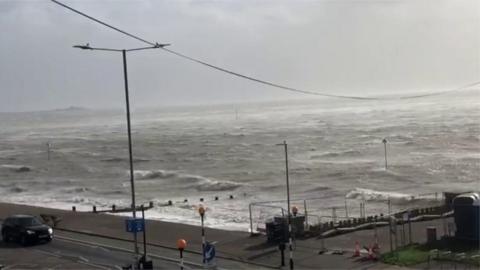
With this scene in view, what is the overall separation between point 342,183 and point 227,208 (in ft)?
55.3

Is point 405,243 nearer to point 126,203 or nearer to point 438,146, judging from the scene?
point 126,203

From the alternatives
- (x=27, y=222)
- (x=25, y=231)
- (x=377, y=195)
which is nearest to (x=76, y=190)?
(x=377, y=195)

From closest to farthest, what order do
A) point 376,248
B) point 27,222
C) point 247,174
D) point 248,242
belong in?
point 376,248
point 248,242
point 27,222
point 247,174

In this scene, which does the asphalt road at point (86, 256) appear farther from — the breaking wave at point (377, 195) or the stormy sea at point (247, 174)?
the breaking wave at point (377, 195)

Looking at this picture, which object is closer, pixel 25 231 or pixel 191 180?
pixel 25 231

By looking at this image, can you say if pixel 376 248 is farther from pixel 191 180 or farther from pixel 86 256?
pixel 191 180

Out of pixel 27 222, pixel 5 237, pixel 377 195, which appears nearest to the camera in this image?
pixel 27 222

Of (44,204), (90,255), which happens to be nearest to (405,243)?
(90,255)

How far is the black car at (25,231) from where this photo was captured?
1148 inches

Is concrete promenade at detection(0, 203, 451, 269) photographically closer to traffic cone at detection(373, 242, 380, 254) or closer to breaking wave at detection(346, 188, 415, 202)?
traffic cone at detection(373, 242, 380, 254)

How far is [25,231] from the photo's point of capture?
95.8 feet

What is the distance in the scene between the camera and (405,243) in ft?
83.2

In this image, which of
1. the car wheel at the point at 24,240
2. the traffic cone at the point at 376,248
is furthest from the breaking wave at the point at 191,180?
the traffic cone at the point at 376,248

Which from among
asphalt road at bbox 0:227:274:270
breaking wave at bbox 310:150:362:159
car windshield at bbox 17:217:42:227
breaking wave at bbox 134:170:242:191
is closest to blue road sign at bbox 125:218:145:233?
asphalt road at bbox 0:227:274:270
